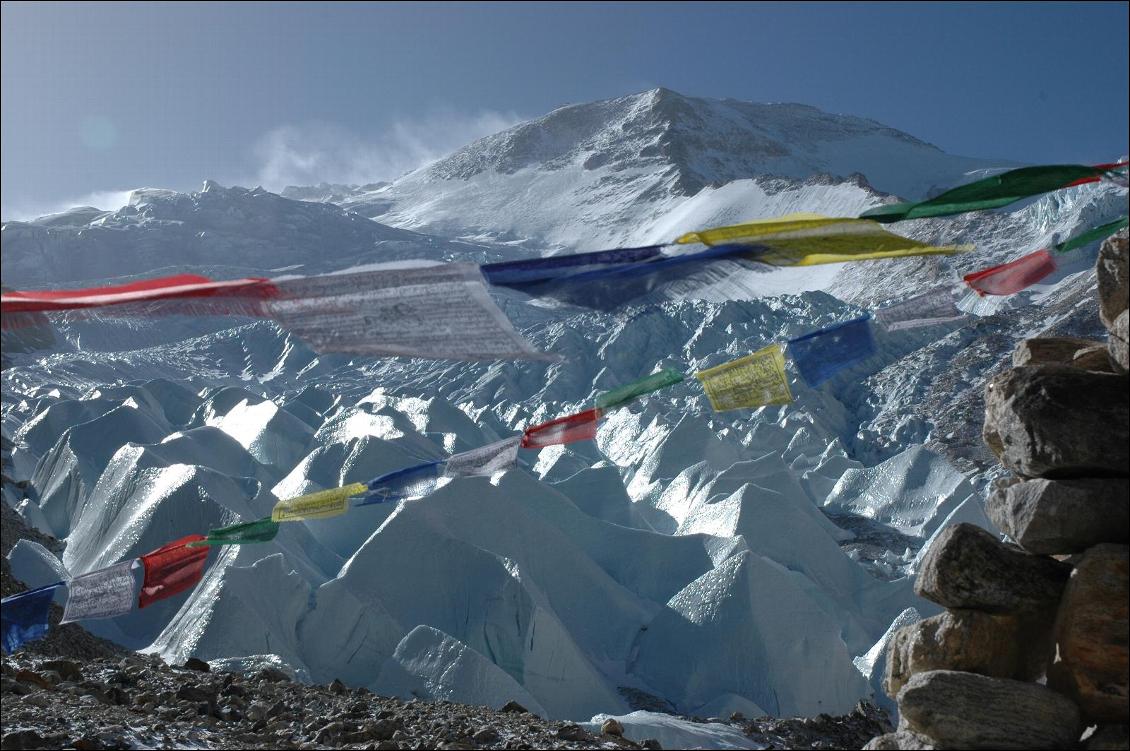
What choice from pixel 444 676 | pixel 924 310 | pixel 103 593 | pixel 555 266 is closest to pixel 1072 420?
pixel 555 266

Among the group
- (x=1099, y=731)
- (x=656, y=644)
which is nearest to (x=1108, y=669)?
(x=1099, y=731)

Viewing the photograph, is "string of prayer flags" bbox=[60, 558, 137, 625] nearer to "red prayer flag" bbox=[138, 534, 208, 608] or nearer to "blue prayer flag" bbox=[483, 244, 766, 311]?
"red prayer flag" bbox=[138, 534, 208, 608]

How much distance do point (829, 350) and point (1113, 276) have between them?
79.6 inches

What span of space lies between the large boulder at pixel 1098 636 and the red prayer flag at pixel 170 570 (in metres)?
4.40

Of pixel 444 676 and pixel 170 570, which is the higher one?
pixel 170 570

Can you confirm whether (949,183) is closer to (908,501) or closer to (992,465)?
(992,465)

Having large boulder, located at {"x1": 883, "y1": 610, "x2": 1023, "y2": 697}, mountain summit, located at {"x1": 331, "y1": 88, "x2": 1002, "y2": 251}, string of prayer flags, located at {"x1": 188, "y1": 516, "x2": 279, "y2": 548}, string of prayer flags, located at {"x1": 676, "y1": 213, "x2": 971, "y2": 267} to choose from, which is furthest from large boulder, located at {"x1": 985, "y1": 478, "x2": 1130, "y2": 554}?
mountain summit, located at {"x1": 331, "y1": 88, "x2": 1002, "y2": 251}

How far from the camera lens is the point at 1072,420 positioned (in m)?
3.08

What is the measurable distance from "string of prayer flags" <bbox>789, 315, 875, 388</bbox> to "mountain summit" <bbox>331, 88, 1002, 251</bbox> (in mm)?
32906

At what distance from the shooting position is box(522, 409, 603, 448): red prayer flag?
217 inches

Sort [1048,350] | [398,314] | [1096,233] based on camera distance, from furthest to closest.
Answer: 1. [1096,233]
2. [1048,350]
3. [398,314]

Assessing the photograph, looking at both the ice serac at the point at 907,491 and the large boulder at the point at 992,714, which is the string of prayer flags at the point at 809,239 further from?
the ice serac at the point at 907,491

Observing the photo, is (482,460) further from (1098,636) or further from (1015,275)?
(1098,636)

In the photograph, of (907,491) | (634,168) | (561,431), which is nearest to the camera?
(561,431)
